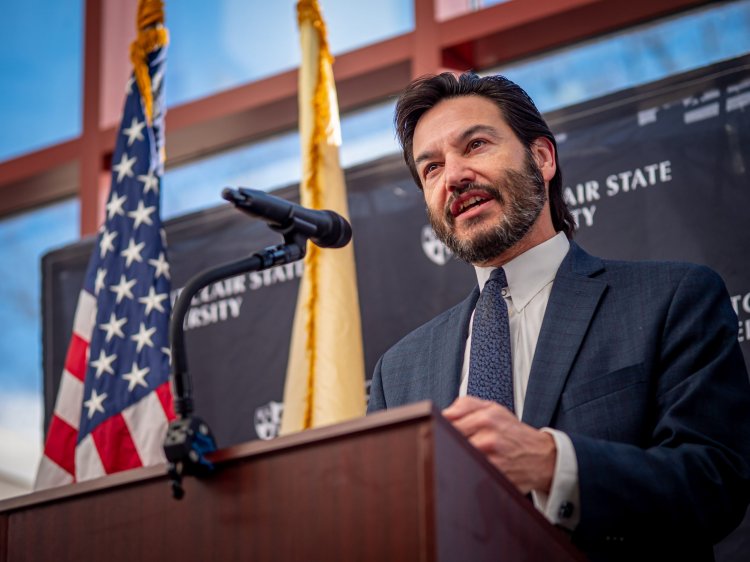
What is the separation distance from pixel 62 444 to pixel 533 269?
1906mm

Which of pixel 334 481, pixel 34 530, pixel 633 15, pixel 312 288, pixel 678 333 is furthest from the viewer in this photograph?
pixel 633 15

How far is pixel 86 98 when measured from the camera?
4.94 metres

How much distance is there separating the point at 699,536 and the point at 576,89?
2498 mm

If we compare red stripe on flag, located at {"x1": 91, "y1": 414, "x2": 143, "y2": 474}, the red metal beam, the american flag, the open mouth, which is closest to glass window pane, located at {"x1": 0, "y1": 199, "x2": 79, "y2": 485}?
the red metal beam

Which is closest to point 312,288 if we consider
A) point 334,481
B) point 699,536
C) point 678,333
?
point 678,333

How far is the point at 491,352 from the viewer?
221 centimetres

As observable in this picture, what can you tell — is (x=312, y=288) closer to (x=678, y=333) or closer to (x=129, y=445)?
(x=129, y=445)

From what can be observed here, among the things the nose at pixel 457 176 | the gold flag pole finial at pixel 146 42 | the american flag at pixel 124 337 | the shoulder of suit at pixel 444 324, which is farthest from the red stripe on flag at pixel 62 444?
the nose at pixel 457 176

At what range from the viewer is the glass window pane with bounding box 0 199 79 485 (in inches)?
202

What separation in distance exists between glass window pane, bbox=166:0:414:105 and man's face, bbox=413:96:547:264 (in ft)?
6.46

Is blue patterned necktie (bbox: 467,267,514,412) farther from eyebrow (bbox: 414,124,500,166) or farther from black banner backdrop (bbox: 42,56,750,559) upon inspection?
black banner backdrop (bbox: 42,56,750,559)

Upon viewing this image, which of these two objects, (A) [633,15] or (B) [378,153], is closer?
(A) [633,15]

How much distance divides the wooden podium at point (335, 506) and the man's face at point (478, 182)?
3.04 feet

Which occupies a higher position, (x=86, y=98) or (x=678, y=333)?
(x=86, y=98)
